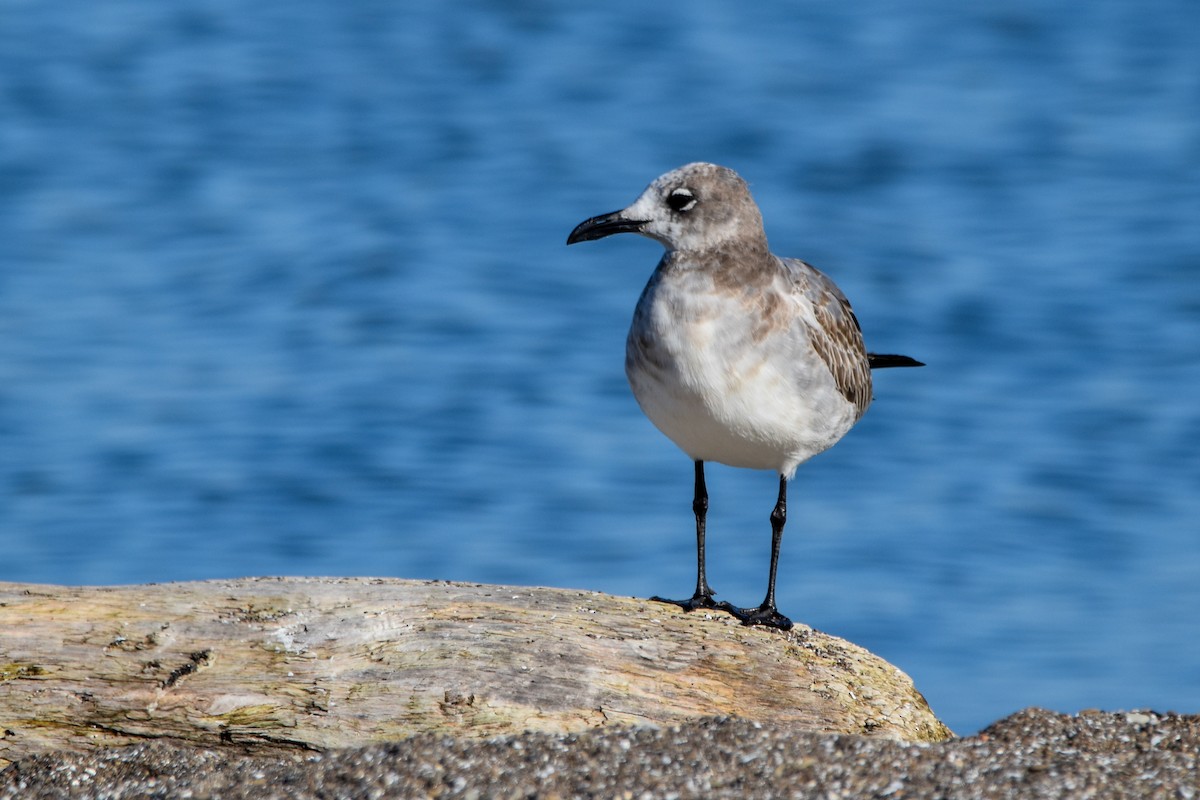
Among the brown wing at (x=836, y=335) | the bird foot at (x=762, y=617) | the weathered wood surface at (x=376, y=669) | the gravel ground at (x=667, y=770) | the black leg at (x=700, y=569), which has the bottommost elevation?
the gravel ground at (x=667, y=770)

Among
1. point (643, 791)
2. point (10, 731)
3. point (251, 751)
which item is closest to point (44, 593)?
point (10, 731)

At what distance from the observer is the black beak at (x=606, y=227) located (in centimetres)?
703

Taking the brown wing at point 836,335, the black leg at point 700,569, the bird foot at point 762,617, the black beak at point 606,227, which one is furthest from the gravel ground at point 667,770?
the black beak at point 606,227

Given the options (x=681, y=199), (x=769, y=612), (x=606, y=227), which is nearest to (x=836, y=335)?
(x=681, y=199)

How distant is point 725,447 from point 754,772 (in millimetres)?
2222

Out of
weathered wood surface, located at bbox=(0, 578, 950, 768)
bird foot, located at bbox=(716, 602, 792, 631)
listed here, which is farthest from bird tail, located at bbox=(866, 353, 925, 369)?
weathered wood surface, located at bbox=(0, 578, 950, 768)

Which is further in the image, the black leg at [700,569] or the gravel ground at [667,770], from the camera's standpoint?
the black leg at [700,569]

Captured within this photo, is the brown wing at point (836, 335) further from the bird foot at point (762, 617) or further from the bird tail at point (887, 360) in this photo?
Answer: the bird foot at point (762, 617)

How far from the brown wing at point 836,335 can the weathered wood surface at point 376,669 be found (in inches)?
52.7

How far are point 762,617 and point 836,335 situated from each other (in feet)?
4.56

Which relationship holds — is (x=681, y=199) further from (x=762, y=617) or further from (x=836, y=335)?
(x=762, y=617)

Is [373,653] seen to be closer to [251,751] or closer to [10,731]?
[251,751]

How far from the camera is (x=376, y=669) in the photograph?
5.99m

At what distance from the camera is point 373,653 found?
6.09 meters
